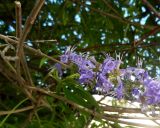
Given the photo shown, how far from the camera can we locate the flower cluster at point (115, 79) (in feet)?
2.42

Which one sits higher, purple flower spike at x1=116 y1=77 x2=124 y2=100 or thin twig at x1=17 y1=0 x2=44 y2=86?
thin twig at x1=17 y1=0 x2=44 y2=86

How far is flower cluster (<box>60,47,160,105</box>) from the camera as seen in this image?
0.74 metres

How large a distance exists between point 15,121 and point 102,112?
1.37 ft

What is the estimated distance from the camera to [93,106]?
2.61 feet

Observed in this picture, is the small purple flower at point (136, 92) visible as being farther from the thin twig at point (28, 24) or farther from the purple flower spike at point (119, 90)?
the thin twig at point (28, 24)

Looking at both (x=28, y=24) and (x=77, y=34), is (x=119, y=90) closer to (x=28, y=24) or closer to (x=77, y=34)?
(x=28, y=24)

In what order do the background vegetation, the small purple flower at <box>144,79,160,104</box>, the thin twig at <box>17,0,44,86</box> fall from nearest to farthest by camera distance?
the thin twig at <box>17,0,44,86</box> → the small purple flower at <box>144,79,160,104</box> → the background vegetation

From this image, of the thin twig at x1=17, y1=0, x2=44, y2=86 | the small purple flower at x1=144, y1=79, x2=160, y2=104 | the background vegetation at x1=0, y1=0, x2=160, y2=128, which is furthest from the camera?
the background vegetation at x1=0, y1=0, x2=160, y2=128

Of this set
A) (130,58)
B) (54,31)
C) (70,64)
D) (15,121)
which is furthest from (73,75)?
(54,31)

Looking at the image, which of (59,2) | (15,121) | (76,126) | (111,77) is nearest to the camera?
(111,77)

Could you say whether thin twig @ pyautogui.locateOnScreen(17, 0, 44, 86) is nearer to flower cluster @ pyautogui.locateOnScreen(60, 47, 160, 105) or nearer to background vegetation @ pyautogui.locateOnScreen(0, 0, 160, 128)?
flower cluster @ pyautogui.locateOnScreen(60, 47, 160, 105)

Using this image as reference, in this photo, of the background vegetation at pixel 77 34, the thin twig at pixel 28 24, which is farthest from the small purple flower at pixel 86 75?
the background vegetation at pixel 77 34

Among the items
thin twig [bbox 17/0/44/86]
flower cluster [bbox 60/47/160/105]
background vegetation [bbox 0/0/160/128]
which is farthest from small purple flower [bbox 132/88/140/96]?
background vegetation [bbox 0/0/160/128]

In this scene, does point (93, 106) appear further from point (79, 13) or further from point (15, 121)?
point (79, 13)
